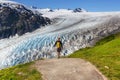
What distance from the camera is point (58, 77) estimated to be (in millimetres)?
26625

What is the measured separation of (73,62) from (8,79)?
24.5ft

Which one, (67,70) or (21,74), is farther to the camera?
(67,70)

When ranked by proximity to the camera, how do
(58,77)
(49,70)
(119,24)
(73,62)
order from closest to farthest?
Answer: (58,77)
(49,70)
(73,62)
(119,24)

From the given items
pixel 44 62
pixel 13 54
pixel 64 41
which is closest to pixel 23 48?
pixel 13 54

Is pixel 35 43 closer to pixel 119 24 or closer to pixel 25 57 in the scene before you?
pixel 25 57

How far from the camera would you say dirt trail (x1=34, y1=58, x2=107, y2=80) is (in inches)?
1054

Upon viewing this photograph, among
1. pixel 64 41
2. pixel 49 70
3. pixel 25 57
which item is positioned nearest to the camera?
pixel 49 70

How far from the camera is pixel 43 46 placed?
558ft

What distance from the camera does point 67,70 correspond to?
28.5 metres

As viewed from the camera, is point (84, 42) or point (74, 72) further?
point (84, 42)

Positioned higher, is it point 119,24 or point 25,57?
point 119,24

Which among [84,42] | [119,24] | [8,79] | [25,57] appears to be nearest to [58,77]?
[8,79]

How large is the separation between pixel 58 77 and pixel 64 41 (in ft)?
489

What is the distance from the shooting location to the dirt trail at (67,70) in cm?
2677
